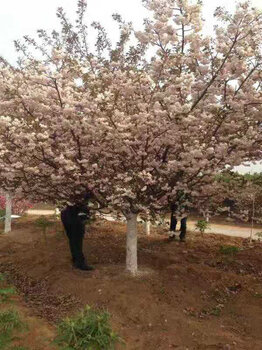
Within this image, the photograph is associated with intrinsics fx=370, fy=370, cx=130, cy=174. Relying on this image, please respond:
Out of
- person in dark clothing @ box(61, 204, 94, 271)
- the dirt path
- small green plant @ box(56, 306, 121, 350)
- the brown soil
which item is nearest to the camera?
small green plant @ box(56, 306, 121, 350)

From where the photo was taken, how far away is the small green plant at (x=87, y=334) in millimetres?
6555

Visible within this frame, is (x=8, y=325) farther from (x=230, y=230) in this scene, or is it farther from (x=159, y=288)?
(x=230, y=230)

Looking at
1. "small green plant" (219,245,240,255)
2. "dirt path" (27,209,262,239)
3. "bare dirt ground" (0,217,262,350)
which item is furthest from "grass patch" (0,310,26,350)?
"dirt path" (27,209,262,239)

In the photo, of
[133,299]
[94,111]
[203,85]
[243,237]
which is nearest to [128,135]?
[94,111]

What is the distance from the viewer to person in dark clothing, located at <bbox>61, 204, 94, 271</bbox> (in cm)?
1122

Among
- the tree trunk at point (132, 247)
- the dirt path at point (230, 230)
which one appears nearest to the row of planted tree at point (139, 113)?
the tree trunk at point (132, 247)

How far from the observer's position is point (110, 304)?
934cm

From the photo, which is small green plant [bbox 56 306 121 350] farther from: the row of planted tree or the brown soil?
the row of planted tree

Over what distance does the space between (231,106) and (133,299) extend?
5.36m

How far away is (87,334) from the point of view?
664cm

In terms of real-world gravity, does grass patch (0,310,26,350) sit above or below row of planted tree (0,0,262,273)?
below

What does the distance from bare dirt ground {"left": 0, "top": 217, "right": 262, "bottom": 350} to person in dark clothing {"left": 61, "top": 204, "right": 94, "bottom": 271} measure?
393 millimetres

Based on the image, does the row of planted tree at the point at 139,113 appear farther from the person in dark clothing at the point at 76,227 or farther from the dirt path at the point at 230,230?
the dirt path at the point at 230,230

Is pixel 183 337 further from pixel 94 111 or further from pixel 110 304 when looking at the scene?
pixel 94 111
